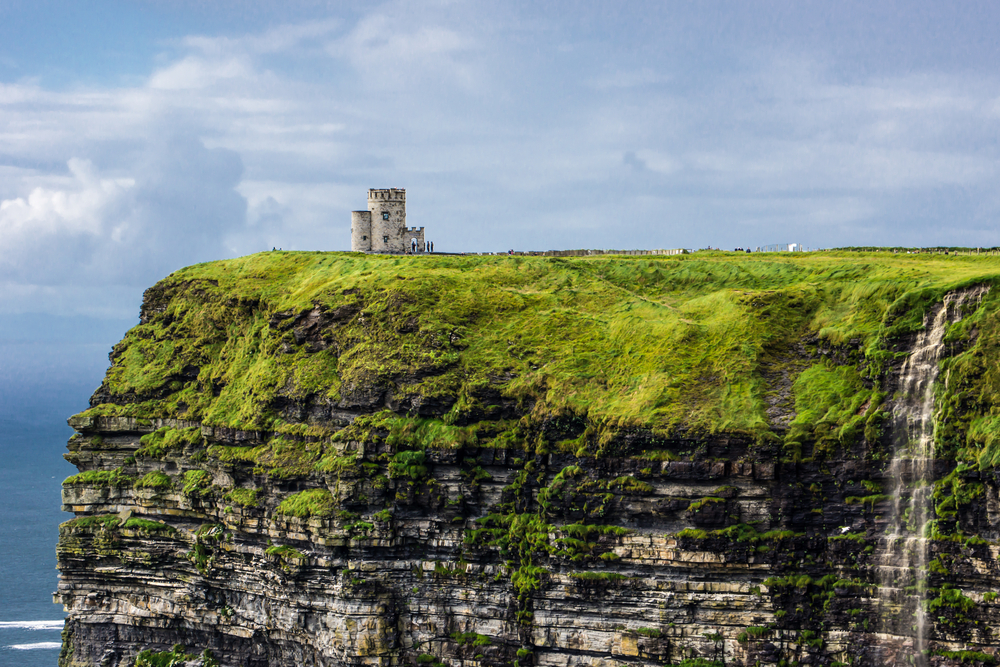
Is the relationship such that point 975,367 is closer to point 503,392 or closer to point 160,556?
point 503,392

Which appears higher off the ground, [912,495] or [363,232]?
[363,232]

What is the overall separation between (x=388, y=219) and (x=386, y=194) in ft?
8.13

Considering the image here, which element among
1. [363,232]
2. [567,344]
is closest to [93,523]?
[363,232]

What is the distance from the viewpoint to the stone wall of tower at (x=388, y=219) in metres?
110

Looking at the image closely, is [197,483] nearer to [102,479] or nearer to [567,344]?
[102,479]

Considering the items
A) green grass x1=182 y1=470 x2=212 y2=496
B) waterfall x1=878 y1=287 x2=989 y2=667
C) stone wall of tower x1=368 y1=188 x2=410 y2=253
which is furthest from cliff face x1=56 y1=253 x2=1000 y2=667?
stone wall of tower x1=368 y1=188 x2=410 y2=253

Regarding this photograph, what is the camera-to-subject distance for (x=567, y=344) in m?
77.9

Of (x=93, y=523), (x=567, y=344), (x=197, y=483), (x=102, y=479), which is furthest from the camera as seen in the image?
(x=102, y=479)

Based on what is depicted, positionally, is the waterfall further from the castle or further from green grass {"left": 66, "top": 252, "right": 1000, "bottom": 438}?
the castle

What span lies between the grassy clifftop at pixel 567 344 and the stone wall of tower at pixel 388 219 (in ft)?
34.6

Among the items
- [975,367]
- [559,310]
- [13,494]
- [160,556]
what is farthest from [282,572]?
[13,494]

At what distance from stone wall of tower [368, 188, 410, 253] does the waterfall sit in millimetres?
58335

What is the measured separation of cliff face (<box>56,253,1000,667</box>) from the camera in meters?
64.1

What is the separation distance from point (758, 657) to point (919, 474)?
14.3 m
